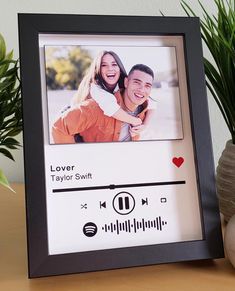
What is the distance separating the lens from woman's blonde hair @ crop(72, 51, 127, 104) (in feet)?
1.41

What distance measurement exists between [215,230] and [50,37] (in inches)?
11.8

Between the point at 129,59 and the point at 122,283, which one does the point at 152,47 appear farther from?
the point at 122,283

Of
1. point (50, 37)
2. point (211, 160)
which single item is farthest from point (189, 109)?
point (50, 37)

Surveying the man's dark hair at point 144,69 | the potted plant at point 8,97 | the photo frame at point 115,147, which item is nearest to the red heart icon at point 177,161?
the photo frame at point 115,147

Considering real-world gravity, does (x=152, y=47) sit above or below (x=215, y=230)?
above

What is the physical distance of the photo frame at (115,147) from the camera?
0.40 metres

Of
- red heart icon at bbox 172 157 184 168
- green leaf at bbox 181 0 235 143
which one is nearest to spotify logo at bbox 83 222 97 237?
red heart icon at bbox 172 157 184 168

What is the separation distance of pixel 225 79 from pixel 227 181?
15cm

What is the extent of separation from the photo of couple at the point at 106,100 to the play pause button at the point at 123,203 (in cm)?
7

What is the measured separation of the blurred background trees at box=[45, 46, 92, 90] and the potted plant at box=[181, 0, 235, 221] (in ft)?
0.59

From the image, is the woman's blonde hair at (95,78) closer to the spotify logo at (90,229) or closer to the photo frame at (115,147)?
the photo frame at (115,147)

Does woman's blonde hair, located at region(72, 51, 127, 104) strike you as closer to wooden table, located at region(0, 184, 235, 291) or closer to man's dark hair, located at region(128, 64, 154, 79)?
man's dark hair, located at region(128, 64, 154, 79)


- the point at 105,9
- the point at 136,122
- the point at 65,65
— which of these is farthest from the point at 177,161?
the point at 105,9

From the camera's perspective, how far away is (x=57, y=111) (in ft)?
1.38
